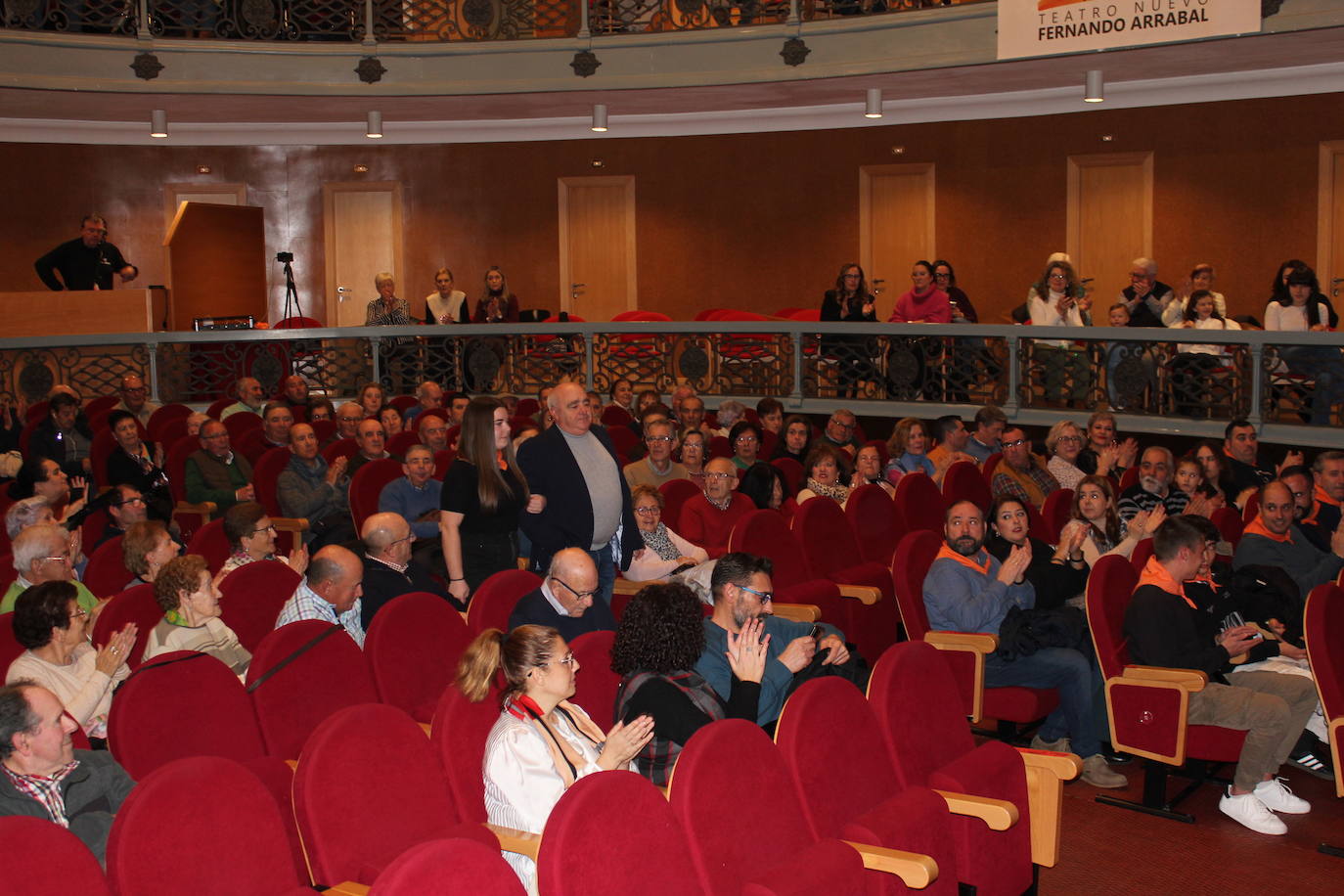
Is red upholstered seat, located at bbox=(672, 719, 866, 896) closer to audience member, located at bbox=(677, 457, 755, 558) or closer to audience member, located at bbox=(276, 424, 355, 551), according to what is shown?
audience member, located at bbox=(677, 457, 755, 558)

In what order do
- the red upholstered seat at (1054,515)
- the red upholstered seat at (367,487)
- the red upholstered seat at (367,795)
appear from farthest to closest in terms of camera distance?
the red upholstered seat at (367,487), the red upholstered seat at (1054,515), the red upholstered seat at (367,795)

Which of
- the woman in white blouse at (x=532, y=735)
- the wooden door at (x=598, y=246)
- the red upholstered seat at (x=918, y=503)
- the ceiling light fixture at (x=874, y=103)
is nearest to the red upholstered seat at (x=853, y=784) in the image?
the woman in white blouse at (x=532, y=735)

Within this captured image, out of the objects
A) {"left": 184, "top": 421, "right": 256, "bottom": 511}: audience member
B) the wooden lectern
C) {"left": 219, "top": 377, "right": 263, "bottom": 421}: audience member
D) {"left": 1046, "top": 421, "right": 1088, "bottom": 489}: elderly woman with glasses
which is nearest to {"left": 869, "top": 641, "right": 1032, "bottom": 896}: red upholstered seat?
{"left": 1046, "top": 421, "right": 1088, "bottom": 489}: elderly woman with glasses

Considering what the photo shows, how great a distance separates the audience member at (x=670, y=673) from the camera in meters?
3.46

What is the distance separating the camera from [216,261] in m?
13.3

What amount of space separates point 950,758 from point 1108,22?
6.93 meters

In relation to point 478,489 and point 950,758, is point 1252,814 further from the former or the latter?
point 478,489

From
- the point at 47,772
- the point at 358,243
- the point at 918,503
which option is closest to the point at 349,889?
the point at 47,772

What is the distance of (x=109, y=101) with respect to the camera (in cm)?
1193

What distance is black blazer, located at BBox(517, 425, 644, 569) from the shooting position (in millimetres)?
5000

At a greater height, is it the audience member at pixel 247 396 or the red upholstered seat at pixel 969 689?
the audience member at pixel 247 396

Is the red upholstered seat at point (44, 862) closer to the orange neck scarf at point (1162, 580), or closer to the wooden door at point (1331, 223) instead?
the orange neck scarf at point (1162, 580)

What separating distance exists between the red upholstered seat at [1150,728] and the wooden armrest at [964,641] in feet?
1.22

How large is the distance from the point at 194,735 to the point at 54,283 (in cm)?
872
